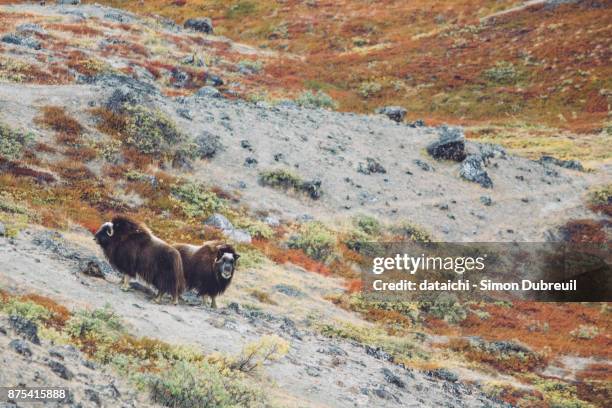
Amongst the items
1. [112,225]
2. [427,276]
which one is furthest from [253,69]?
[112,225]

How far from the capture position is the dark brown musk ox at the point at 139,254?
46.9 ft

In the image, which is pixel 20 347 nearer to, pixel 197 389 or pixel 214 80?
pixel 197 389

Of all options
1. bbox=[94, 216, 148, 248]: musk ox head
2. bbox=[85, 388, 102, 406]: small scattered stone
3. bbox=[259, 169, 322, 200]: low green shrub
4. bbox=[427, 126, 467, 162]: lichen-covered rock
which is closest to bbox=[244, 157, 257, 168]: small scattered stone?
bbox=[259, 169, 322, 200]: low green shrub

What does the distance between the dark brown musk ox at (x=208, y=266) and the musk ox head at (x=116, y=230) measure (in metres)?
1.41

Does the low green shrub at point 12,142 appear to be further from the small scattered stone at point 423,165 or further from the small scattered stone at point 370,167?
the small scattered stone at point 423,165

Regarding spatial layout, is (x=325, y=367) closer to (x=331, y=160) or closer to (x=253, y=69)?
(x=331, y=160)

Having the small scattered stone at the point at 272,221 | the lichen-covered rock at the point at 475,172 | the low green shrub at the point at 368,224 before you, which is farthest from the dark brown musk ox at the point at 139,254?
the lichen-covered rock at the point at 475,172

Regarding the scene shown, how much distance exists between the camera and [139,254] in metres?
14.3

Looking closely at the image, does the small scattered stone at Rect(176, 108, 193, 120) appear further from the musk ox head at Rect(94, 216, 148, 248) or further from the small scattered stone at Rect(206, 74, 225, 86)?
the musk ox head at Rect(94, 216, 148, 248)

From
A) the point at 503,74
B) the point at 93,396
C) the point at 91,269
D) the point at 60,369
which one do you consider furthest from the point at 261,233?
the point at 503,74

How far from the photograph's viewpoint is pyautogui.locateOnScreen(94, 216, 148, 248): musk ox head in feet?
47.0

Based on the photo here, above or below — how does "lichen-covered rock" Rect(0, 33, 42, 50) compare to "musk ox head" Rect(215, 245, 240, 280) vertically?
above

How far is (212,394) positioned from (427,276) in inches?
840

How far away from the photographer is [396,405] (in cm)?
1315
